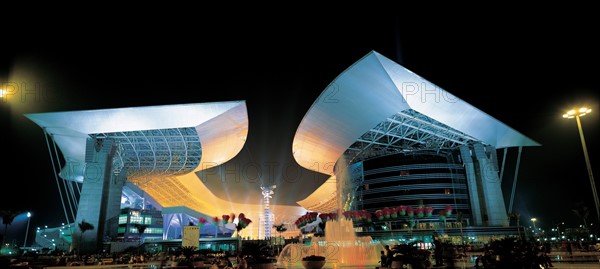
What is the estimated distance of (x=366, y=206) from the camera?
6500cm

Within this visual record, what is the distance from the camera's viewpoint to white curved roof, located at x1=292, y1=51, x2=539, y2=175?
124 ft

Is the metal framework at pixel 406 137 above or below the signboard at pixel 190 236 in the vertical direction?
above

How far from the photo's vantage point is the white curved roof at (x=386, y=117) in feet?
124

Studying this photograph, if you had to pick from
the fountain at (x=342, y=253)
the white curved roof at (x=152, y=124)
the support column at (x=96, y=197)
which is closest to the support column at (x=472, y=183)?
the white curved roof at (x=152, y=124)

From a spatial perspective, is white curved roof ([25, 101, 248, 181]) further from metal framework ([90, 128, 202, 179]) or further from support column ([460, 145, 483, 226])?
support column ([460, 145, 483, 226])

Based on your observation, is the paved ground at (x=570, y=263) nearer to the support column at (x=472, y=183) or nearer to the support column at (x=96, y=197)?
the support column at (x=472, y=183)

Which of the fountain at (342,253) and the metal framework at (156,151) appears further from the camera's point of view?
the metal framework at (156,151)

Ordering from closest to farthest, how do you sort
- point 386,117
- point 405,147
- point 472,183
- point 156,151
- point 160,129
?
point 386,117 < point 160,129 < point 472,183 < point 156,151 < point 405,147

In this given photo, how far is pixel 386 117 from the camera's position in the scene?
149ft

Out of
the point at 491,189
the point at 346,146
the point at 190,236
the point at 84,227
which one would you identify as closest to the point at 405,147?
the point at 346,146

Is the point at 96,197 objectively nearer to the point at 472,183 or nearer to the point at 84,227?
the point at 84,227

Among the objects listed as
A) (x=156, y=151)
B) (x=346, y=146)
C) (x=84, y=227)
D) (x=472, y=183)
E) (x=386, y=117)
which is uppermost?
(x=386, y=117)

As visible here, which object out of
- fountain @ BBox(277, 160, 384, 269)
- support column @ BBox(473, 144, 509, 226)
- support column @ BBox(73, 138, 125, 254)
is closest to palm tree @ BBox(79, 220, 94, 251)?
support column @ BBox(73, 138, 125, 254)

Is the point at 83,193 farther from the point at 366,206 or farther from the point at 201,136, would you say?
the point at 366,206
